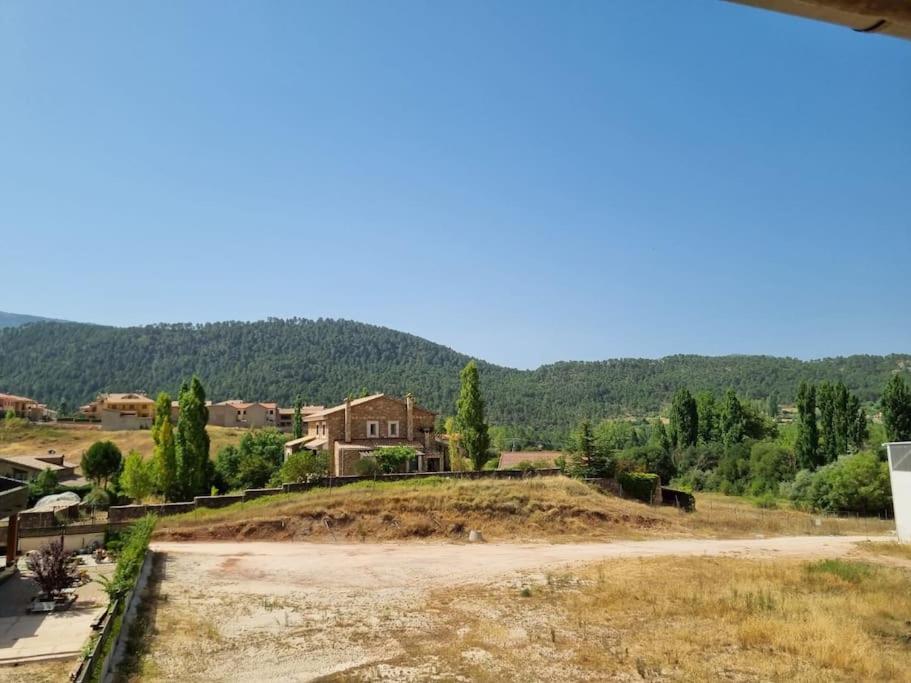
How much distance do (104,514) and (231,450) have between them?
82.3 ft

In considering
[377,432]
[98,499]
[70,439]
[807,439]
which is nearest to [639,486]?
[377,432]

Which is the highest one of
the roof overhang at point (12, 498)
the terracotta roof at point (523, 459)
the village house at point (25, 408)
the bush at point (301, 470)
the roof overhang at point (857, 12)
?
the village house at point (25, 408)

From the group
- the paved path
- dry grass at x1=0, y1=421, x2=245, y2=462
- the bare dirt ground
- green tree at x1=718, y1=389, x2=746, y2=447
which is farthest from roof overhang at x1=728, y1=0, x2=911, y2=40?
green tree at x1=718, y1=389, x2=746, y2=447

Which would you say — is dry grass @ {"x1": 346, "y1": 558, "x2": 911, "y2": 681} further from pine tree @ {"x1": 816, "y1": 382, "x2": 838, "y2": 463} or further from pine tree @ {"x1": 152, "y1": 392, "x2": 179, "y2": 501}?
pine tree @ {"x1": 816, "y1": 382, "x2": 838, "y2": 463}

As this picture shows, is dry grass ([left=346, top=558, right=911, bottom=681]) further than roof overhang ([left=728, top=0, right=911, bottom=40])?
Yes

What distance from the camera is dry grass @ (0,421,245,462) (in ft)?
267

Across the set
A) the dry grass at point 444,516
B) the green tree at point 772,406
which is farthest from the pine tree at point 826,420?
the green tree at point 772,406

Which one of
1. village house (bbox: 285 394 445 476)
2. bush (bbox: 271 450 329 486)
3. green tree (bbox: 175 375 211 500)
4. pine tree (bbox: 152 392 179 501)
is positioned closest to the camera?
bush (bbox: 271 450 329 486)

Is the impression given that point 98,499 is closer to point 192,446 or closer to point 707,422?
point 192,446

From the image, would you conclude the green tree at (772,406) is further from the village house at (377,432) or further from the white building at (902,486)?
the village house at (377,432)

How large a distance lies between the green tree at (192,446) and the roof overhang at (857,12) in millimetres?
42451

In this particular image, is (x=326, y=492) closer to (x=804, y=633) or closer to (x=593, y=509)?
(x=593, y=509)

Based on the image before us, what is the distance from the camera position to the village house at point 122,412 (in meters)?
100

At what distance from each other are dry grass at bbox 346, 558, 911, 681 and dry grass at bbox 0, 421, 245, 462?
70.7 m
